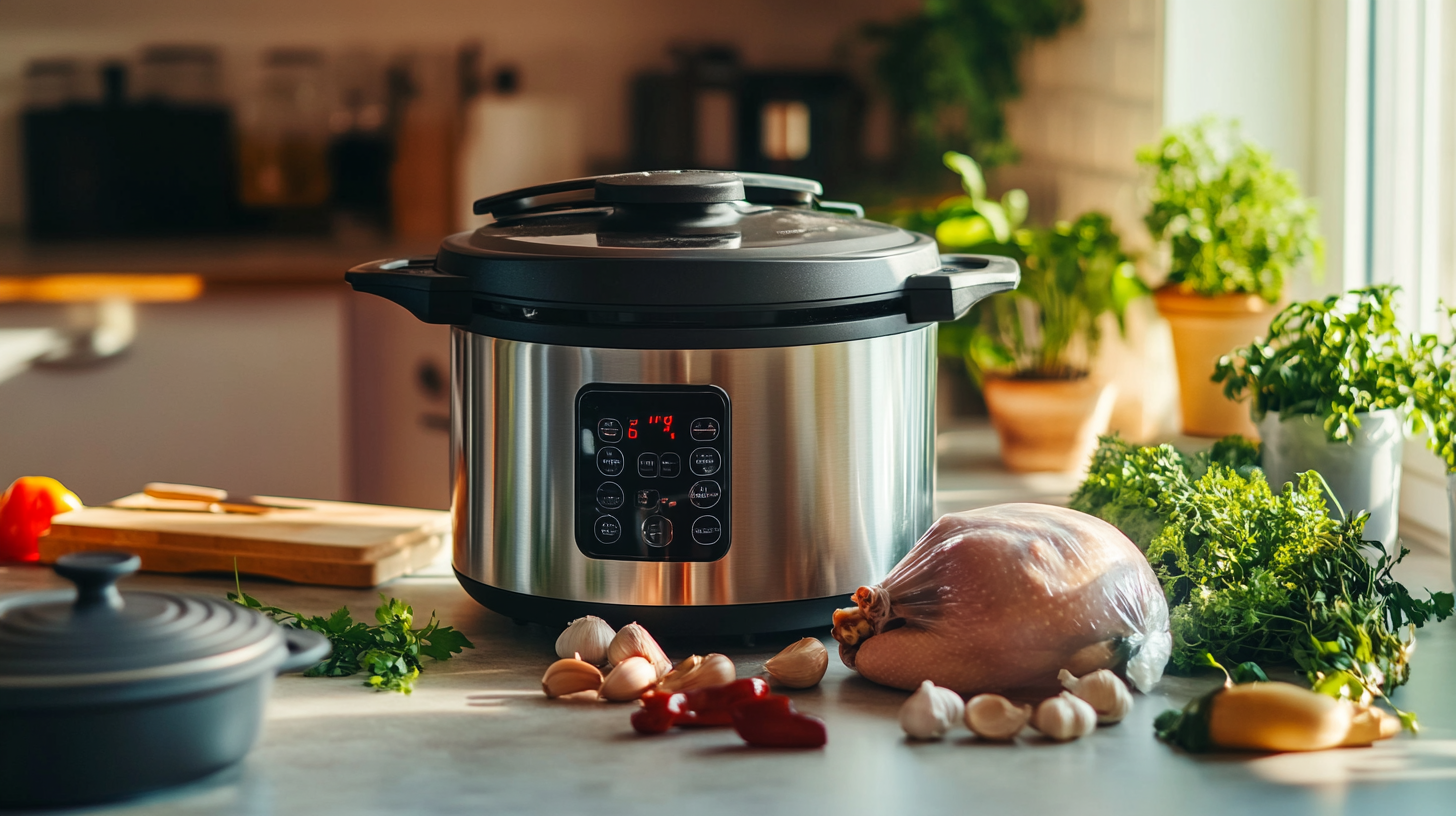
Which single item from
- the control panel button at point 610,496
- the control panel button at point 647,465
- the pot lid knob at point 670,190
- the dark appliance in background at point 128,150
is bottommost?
the control panel button at point 610,496

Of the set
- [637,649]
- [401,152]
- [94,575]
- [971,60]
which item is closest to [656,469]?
[637,649]

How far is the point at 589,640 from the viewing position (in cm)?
85

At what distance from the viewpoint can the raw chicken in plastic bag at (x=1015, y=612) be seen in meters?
0.78

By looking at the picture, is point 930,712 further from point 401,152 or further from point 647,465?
point 401,152

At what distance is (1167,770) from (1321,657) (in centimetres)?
16

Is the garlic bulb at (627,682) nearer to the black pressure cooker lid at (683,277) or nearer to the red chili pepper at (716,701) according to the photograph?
the red chili pepper at (716,701)

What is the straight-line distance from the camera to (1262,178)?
1474mm

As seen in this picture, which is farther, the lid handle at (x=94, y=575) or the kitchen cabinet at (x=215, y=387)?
the kitchen cabinet at (x=215, y=387)

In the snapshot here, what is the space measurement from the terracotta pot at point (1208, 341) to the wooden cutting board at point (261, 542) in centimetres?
85

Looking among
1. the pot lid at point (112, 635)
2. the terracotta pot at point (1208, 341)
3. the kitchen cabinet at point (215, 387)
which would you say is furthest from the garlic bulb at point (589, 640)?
the kitchen cabinet at point (215, 387)

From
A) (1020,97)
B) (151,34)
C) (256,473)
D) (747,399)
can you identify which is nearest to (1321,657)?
(747,399)

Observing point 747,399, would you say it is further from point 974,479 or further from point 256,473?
point 256,473

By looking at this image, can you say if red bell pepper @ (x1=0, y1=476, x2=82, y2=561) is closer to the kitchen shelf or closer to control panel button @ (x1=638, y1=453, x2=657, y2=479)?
control panel button @ (x1=638, y1=453, x2=657, y2=479)

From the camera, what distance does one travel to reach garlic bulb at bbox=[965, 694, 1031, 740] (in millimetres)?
733
